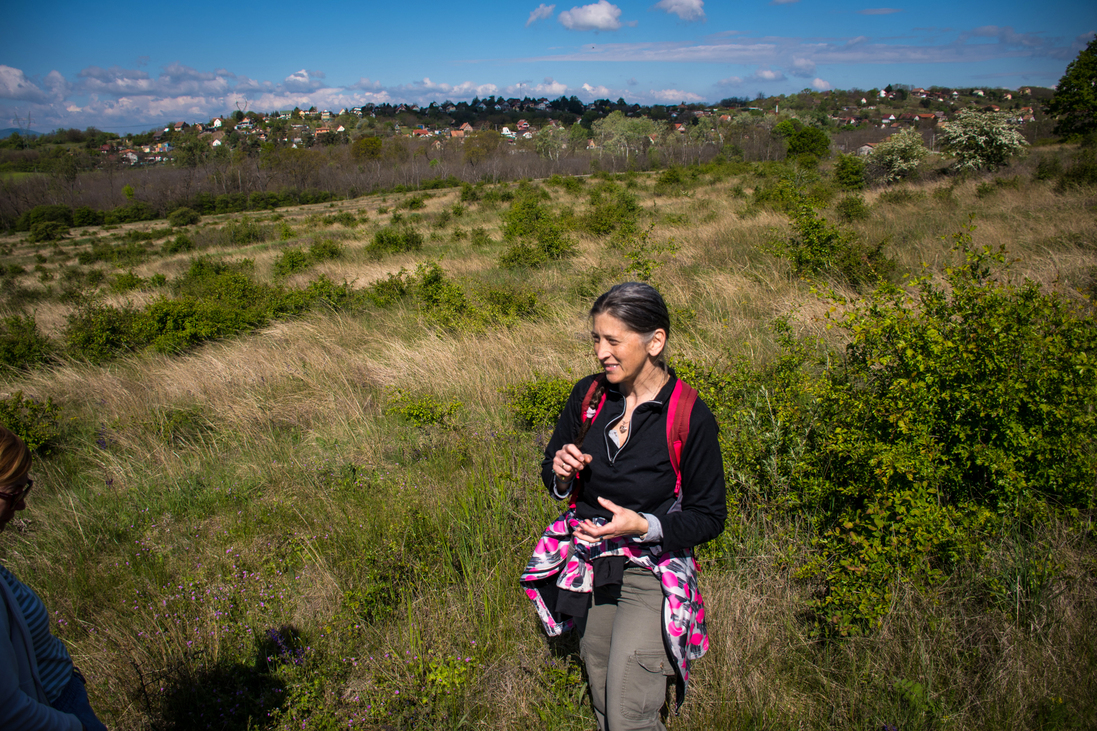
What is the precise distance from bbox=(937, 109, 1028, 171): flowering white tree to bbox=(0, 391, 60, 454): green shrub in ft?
76.9

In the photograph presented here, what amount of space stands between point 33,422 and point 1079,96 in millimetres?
26949

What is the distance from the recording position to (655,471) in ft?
6.07

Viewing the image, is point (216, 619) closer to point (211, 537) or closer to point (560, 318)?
point (211, 537)

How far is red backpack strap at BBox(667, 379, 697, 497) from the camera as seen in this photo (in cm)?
178

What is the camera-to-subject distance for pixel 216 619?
263 cm

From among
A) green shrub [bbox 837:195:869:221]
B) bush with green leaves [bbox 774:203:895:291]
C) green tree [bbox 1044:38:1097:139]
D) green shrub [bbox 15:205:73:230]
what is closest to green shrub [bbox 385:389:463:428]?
bush with green leaves [bbox 774:203:895:291]

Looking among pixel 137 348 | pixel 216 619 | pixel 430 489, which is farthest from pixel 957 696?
pixel 137 348

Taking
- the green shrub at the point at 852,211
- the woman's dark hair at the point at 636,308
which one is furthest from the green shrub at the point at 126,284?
the green shrub at the point at 852,211

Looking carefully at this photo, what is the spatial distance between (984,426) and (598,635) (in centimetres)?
225

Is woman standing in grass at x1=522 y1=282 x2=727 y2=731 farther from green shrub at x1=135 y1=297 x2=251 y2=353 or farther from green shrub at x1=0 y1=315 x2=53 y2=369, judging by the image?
green shrub at x1=0 y1=315 x2=53 y2=369

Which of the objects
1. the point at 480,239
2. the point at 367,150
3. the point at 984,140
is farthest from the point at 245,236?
the point at 367,150

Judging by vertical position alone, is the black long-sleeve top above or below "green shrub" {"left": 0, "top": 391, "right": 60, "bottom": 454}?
above

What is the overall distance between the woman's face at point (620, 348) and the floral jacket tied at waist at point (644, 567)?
1.89ft

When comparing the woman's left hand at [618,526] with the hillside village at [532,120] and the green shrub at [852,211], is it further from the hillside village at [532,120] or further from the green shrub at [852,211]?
the hillside village at [532,120]
